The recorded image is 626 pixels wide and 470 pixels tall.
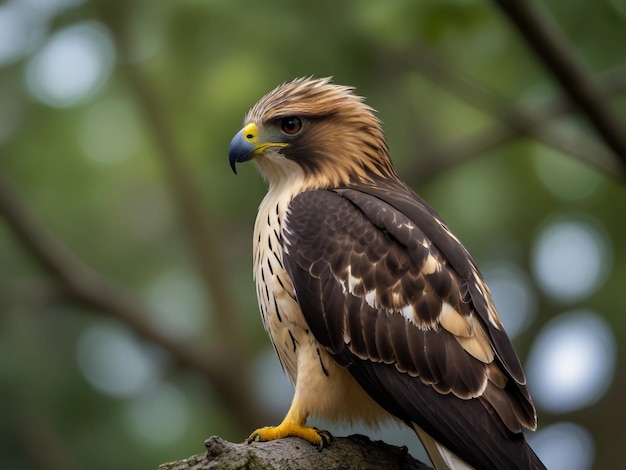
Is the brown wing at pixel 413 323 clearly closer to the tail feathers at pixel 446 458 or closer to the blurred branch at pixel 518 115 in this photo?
the tail feathers at pixel 446 458

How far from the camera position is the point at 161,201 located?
12.5m

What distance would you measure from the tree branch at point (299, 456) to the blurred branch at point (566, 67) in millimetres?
2807

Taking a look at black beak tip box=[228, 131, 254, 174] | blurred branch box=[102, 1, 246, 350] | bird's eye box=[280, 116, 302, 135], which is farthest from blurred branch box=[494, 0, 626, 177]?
blurred branch box=[102, 1, 246, 350]

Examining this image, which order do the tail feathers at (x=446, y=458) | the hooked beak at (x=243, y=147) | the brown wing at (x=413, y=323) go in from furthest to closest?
the hooked beak at (x=243, y=147) → the brown wing at (x=413, y=323) → the tail feathers at (x=446, y=458)

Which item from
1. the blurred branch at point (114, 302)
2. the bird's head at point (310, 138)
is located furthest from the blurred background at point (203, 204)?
the bird's head at point (310, 138)

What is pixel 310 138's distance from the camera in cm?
664

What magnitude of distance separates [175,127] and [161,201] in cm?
154

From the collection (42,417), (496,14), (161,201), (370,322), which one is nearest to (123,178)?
(161,201)

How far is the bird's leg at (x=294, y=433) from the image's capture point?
17.9 ft

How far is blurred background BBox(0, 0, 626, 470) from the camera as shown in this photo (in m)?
9.48

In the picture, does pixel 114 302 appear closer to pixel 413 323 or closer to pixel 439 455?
pixel 413 323

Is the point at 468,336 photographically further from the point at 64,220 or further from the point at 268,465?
the point at 64,220

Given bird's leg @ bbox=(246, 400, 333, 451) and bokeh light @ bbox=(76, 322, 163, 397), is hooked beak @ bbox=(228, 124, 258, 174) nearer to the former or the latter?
bird's leg @ bbox=(246, 400, 333, 451)

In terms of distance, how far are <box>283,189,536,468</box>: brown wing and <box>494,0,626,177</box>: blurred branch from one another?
1.70 meters
